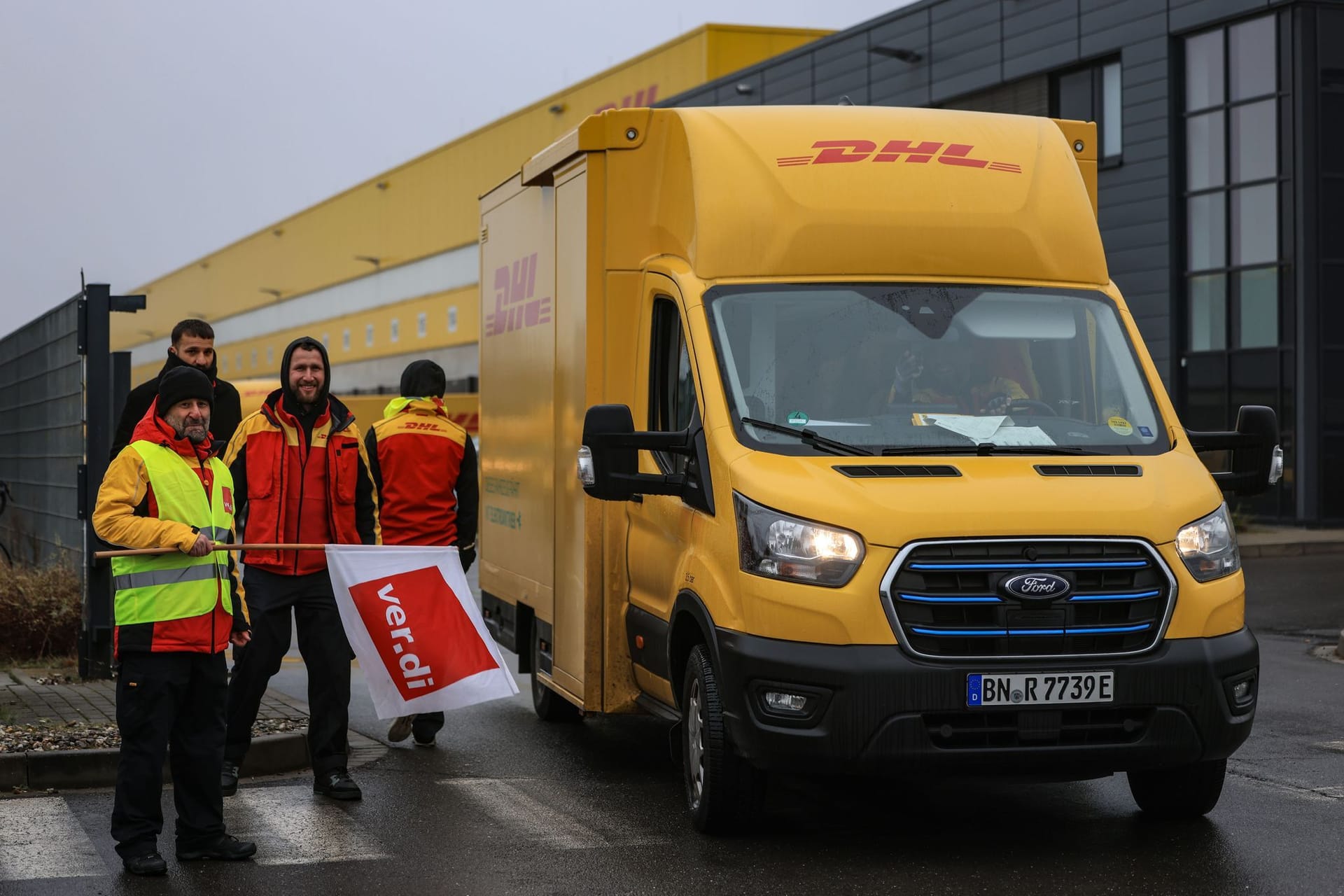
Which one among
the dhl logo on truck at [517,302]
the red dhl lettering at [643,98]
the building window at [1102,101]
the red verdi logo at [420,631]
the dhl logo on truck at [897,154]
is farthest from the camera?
the red dhl lettering at [643,98]

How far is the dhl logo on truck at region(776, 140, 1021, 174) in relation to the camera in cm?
750

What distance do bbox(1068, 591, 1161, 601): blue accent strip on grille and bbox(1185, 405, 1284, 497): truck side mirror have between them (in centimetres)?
105

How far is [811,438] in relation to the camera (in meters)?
6.70

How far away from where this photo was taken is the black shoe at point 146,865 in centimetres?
623

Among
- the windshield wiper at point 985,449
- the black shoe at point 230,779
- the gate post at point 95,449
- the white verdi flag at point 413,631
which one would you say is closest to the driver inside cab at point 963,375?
the windshield wiper at point 985,449

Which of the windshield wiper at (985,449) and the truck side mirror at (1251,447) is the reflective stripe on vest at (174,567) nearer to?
the windshield wiper at (985,449)

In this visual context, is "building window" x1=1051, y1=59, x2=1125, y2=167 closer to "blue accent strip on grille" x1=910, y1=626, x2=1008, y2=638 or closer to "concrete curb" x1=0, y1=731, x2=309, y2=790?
"concrete curb" x1=0, y1=731, x2=309, y2=790

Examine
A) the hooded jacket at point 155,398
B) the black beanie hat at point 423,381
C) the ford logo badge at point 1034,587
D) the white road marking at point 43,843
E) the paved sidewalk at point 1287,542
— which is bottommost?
the white road marking at point 43,843

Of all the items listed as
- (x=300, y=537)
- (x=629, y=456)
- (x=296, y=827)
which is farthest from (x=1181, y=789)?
(x=300, y=537)

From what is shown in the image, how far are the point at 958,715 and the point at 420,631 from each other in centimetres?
275

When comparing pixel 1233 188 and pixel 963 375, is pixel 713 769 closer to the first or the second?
pixel 963 375

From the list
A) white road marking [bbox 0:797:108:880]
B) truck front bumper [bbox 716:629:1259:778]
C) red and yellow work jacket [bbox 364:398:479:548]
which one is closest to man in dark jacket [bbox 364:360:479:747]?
red and yellow work jacket [bbox 364:398:479:548]

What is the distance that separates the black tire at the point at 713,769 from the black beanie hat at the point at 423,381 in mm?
2980

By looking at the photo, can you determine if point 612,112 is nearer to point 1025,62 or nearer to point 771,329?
point 771,329
